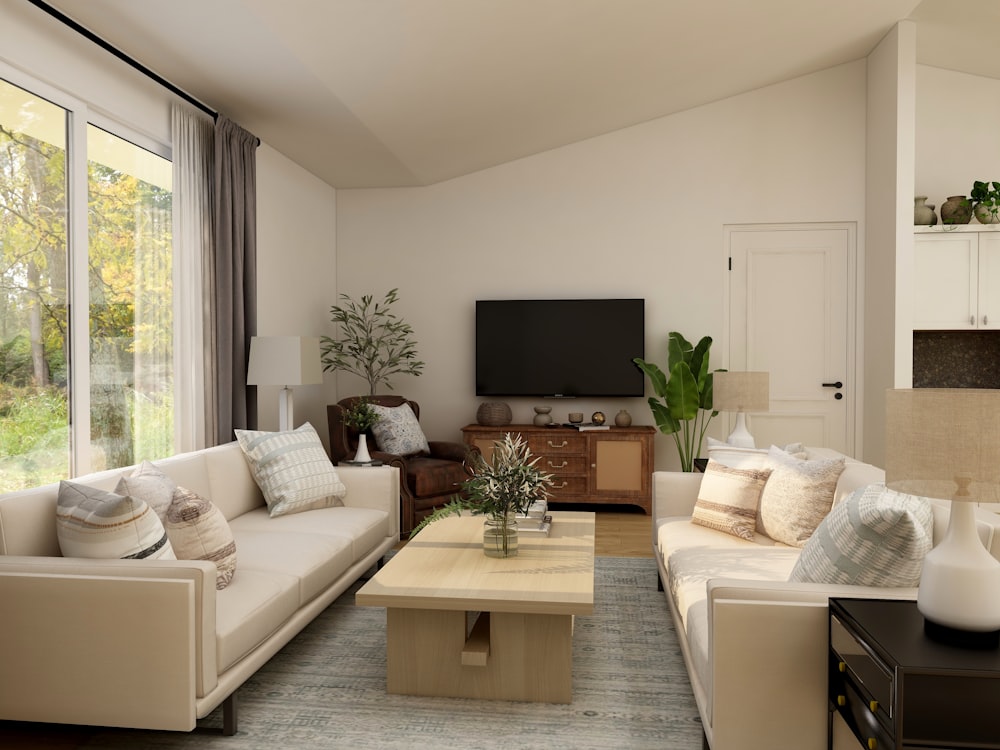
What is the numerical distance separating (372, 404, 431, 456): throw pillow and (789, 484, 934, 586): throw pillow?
3.52 m

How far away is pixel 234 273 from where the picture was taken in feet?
14.3

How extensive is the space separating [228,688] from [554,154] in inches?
199

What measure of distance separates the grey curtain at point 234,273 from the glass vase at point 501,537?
6.61ft

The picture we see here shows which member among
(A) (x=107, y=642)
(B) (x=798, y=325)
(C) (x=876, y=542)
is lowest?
(A) (x=107, y=642)

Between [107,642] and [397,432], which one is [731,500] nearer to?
[107,642]

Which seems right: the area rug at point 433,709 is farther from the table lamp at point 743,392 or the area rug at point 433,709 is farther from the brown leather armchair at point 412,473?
the brown leather armchair at point 412,473

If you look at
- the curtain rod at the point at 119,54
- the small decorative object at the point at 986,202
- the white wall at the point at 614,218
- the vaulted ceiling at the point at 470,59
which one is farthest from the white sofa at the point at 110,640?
the small decorative object at the point at 986,202

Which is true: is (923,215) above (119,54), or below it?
below

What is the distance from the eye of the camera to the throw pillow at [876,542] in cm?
192

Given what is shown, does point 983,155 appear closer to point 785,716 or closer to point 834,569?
point 834,569

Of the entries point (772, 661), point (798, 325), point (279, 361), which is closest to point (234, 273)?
point (279, 361)

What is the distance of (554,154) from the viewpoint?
6258mm

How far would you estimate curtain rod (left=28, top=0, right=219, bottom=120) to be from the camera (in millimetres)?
3015

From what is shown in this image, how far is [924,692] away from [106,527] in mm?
2141
